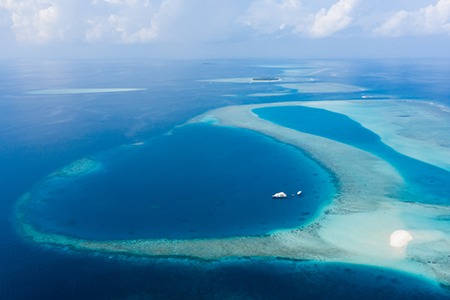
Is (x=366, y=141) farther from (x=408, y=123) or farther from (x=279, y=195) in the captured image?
(x=279, y=195)

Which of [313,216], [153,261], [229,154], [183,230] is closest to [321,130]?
[229,154]

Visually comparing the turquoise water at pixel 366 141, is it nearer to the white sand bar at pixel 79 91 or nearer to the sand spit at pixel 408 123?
the sand spit at pixel 408 123

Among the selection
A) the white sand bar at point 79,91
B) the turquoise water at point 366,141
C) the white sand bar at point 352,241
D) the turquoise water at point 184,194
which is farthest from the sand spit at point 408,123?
the white sand bar at point 79,91

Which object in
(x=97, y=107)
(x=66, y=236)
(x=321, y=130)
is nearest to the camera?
(x=66, y=236)

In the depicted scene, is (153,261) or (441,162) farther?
(441,162)

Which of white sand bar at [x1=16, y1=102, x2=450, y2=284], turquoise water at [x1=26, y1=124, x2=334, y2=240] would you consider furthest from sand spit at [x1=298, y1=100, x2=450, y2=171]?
turquoise water at [x1=26, y1=124, x2=334, y2=240]

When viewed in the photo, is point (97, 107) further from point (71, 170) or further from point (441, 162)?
point (441, 162)
